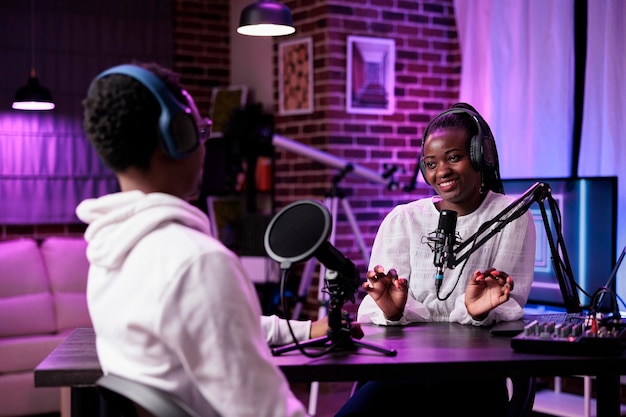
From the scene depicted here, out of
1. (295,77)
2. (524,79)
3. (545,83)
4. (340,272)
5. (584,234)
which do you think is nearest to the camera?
(340,272)

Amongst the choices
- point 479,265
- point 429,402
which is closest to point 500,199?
point 479,265

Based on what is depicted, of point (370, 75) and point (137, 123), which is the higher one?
point (370, 75)

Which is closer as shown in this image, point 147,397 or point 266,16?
point 147,397

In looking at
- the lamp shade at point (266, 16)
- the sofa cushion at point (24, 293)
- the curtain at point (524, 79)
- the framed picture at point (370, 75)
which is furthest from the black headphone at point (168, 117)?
the framed picture at point (370, 75)

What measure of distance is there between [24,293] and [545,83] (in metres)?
2.99

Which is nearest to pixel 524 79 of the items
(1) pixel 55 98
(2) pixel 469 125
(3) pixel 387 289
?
(2) pixel 469 125

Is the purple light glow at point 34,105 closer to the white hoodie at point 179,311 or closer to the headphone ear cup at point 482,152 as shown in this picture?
the headphone ear cup at point 482,152

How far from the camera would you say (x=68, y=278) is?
5.13m

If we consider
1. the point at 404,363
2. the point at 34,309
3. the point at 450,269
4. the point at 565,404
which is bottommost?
the point at 565,404

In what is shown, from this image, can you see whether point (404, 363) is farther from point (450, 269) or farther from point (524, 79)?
point (524, 79)

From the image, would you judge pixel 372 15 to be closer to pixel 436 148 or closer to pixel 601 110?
pixel 601 110

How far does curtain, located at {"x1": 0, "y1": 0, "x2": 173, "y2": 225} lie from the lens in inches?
232

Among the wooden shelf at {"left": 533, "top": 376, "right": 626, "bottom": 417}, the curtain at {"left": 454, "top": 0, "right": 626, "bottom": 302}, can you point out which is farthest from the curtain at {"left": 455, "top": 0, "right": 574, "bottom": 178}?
the wooden shelf at {"left": 533, "top": 376, "right": 626, "bottom": 417}

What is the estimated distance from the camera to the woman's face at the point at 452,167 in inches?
97.8
